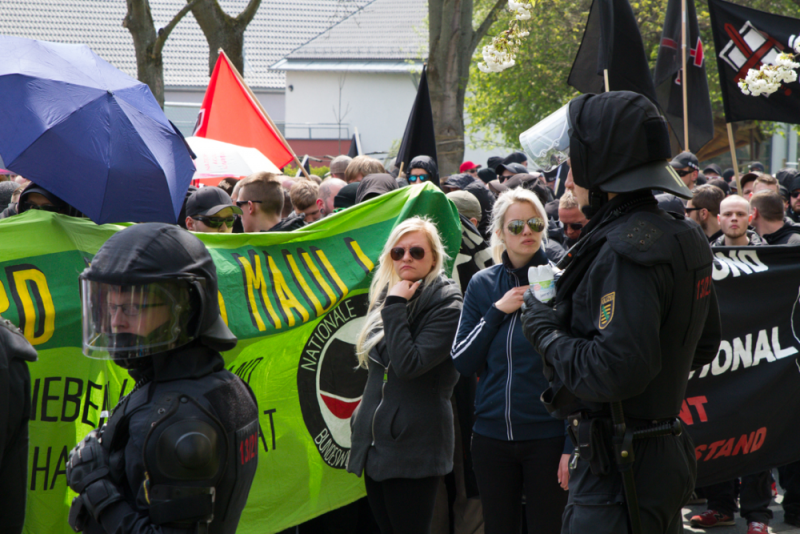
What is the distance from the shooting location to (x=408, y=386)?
3.86 metres

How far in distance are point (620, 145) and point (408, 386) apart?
1733 millimetres

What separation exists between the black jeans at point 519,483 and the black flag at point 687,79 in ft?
20.3

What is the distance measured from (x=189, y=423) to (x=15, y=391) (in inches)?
35.3

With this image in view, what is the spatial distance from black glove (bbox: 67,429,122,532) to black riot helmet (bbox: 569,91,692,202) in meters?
1.70

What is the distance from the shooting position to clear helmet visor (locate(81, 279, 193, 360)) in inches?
84.2

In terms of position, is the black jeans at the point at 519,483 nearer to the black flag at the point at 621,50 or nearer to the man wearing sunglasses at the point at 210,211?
the man wearing sunglasses at the point at 210,211

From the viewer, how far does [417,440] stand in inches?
148

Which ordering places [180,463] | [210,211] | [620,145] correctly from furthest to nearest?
1. [210,211]
2. [620,145]
3. [180,463]

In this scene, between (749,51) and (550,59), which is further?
(550,59)

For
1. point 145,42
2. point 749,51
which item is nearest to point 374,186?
point 749,51

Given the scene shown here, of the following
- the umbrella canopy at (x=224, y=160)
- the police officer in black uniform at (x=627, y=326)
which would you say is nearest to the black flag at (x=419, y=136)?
the umbrella canopy at (x=224, y=160)

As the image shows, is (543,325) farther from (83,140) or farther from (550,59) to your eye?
(550,59)

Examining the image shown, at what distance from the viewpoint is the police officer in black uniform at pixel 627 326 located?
2473 millimetres

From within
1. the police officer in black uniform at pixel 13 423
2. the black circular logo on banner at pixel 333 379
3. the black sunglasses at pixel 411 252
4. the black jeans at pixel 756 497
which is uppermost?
the black sunglasses at pixel 411 252
